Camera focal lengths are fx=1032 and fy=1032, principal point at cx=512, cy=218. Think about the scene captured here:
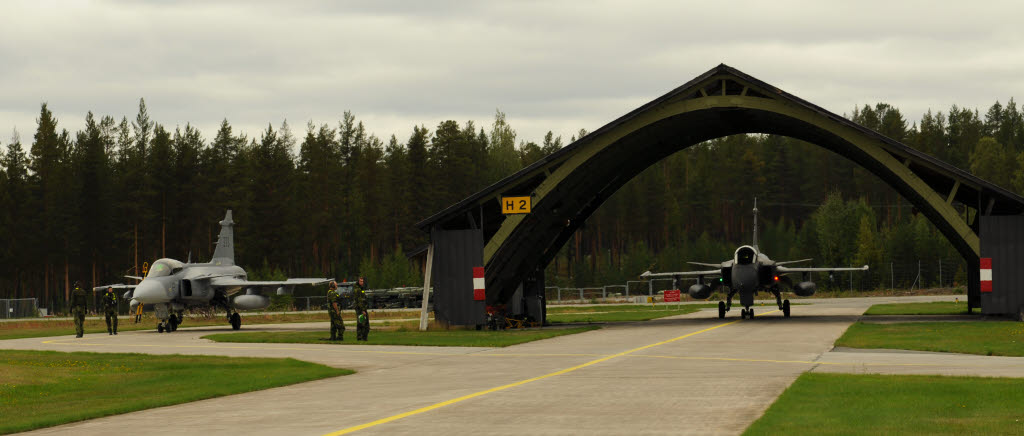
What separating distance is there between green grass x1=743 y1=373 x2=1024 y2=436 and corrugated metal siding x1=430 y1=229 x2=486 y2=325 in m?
21.8

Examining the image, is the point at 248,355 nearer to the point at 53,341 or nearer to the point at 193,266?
the point at 53,341

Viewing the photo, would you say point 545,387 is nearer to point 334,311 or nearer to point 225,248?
point 334,311

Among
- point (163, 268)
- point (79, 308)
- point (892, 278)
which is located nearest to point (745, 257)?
point (163, 268)

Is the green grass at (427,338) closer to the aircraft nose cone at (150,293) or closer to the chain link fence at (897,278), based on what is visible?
the aircraft nose cone at (150,293)

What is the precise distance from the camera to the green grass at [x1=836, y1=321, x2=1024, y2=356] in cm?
2373

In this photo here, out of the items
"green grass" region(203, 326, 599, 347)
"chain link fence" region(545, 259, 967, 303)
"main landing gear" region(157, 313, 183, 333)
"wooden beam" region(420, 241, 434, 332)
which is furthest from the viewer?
"chain link fence" region(545, 259, 967, 303)

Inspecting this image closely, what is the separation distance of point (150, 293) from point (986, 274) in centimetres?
3128

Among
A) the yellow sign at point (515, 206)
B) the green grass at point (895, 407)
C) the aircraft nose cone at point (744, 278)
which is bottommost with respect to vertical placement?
the green grass at point (895, 407)

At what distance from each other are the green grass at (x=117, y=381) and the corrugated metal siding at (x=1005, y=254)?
24.3m

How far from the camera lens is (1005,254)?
35062 mm

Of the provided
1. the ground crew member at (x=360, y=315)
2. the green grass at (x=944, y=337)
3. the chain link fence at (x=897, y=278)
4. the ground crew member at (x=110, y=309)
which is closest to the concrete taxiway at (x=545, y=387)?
the green grass at (x=944, y=337)

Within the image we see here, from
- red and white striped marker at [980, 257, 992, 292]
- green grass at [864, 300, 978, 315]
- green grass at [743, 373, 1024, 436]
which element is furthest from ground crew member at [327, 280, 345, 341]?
green grass at [864, 300, 978, 315]

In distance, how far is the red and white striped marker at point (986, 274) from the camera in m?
34.9

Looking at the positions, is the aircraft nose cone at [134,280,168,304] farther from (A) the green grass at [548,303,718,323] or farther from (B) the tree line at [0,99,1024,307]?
(B) the tree line at [0,99,1024,307]
